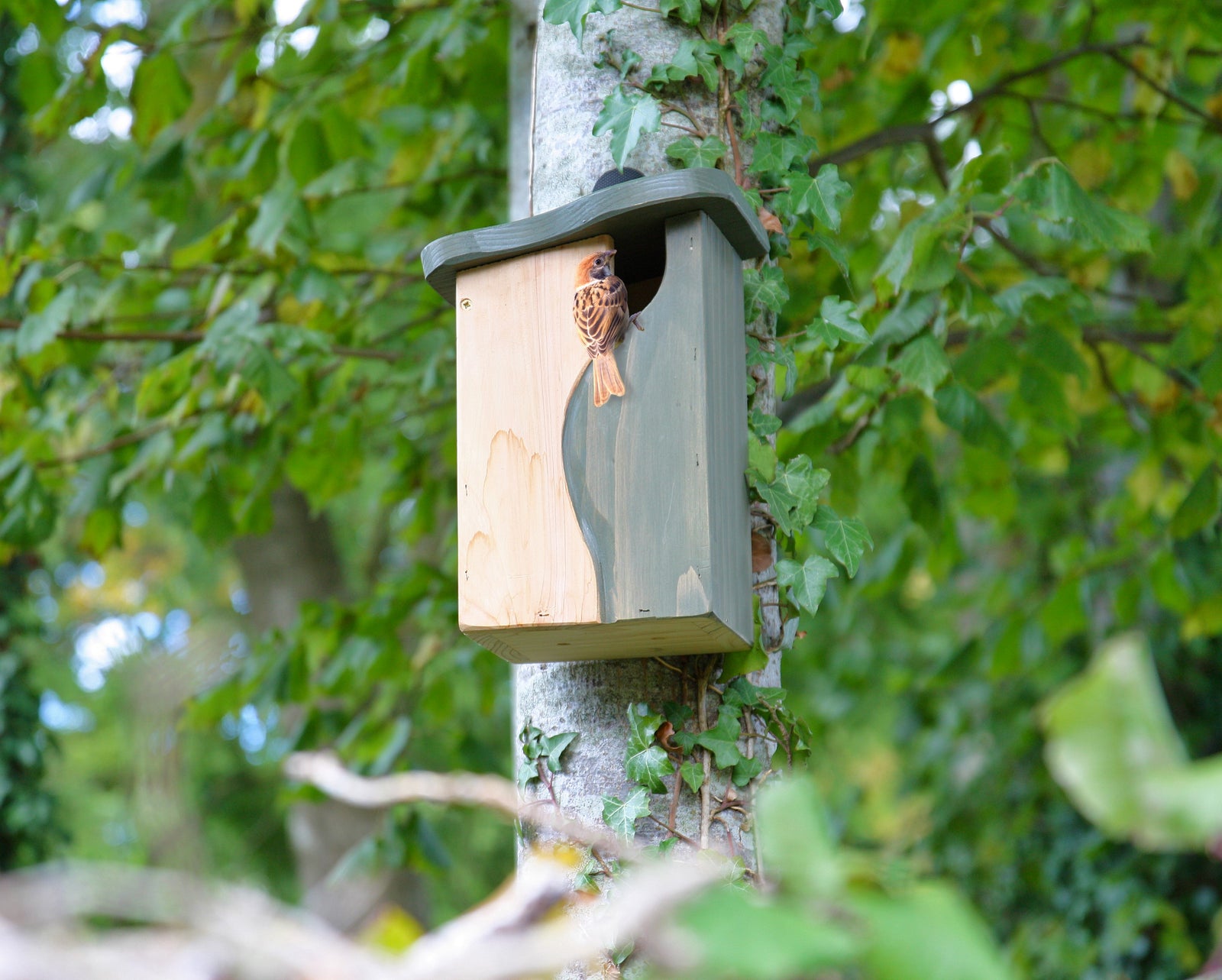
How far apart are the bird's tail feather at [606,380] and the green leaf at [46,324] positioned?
4.86 feet

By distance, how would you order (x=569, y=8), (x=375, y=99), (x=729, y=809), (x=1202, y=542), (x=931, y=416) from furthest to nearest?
(x=931, y=416) → (x=1202, y=542) → (x=375, y=99) → (x=569, y=8) → (x=729, y=809)

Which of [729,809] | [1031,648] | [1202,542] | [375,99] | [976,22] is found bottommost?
[729,809]

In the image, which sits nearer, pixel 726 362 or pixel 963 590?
pixel 726 362

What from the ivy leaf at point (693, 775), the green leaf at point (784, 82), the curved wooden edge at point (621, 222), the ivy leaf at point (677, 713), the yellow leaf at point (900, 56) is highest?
the yellow leaf at point (900, 56)

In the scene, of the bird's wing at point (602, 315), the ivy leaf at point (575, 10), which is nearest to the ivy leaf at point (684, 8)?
the ivy leaf at point (575, 10)

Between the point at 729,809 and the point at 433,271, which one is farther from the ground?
the point at 433,271

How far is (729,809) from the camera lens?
160 cm

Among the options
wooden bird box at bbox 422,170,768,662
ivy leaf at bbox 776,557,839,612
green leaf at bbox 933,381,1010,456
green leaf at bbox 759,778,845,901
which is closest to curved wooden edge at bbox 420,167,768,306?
wooden bird box at bbox 422,170,768,662

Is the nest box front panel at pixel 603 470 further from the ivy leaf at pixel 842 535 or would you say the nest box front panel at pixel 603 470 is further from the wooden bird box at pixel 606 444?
the ivy leaf at pixel 842 535

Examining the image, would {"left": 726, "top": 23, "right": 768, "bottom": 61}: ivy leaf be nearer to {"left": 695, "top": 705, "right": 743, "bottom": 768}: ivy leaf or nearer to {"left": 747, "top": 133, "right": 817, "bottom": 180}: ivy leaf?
{"left": 747, "top": 133, "right": 817, "bottom": 180}: ivy leaf

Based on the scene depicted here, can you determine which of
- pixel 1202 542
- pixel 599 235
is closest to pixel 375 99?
pixel 599 235

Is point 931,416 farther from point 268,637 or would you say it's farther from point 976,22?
point 268,637

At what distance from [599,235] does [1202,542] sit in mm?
2897

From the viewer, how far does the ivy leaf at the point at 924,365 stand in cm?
221
